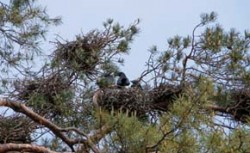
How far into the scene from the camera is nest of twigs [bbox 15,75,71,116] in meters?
3.43

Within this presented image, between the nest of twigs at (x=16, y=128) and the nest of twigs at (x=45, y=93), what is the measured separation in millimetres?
112

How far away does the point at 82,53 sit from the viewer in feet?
12.3

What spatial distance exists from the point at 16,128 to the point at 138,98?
0.79m

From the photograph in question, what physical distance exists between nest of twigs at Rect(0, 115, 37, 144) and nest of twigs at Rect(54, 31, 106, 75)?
46cm

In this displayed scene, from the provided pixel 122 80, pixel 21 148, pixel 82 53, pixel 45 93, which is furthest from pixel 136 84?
pixel 21 148

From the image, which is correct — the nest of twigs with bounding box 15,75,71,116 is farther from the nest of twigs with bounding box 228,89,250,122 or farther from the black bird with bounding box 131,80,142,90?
the nest of twigs with bounding box 228,89,250,122

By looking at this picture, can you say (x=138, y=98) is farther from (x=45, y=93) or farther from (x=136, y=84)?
(x=45, y=93)

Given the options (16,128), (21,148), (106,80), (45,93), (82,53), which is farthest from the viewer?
(106,80)

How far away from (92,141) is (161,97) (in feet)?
5.88

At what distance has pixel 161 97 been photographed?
378 cm

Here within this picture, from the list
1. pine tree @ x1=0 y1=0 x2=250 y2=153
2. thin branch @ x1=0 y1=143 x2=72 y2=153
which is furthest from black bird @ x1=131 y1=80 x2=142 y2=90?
thin branch @ x1=0 y1=143 x2=72 y2=153

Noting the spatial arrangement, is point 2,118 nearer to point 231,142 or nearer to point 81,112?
point 81,112

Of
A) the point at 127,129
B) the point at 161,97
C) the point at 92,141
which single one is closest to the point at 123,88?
the point at 161,97

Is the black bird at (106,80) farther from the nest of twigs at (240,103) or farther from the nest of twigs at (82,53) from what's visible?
the nest of twigs at (240,103)
